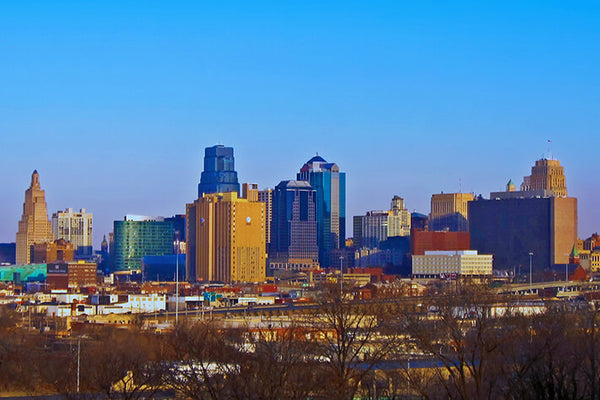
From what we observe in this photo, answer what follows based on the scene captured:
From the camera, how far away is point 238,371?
43.1 metres

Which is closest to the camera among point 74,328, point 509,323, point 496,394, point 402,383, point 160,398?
point 496,394

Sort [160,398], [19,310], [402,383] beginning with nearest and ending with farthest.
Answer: [160,398] < [402,383] < [19,310]

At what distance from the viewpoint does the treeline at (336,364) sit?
39062 mm

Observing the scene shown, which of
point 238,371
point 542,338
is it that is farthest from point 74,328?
point 238,371

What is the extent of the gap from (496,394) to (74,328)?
6749 cm

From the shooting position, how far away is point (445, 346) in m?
59.3

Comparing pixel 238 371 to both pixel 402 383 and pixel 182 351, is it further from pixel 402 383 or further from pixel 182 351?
pixel 182 351

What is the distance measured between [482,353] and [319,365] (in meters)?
5.42

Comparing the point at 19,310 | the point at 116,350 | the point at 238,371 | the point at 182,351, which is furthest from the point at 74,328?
the point at 238,371

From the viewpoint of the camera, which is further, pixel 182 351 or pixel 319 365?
pixel 182 351

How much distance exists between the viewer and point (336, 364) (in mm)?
45594

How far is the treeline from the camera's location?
39.1 metres

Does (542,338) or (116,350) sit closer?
(542,338)

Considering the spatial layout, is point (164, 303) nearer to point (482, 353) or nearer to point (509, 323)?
point (509, 323)
